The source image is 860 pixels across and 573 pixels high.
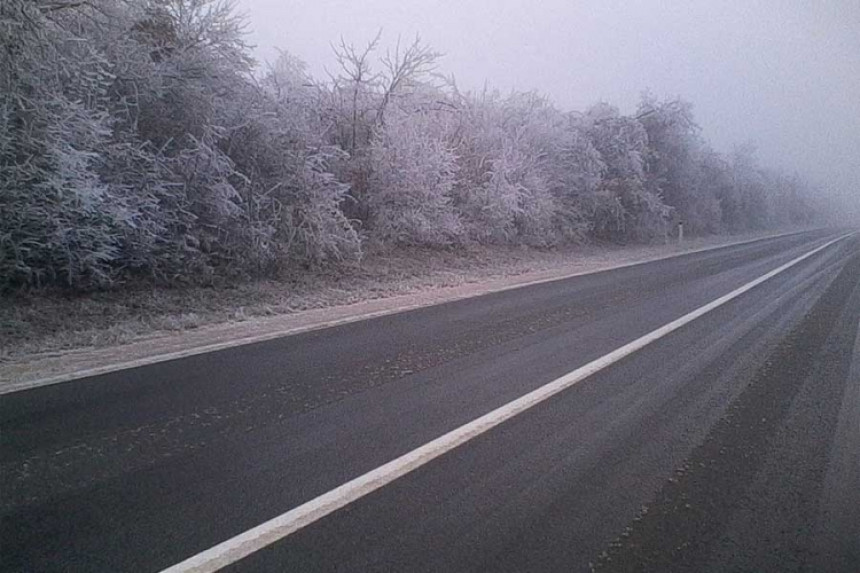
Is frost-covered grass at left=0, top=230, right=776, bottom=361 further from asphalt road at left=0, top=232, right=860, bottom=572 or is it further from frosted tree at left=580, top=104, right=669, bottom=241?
frosted tree at left=580, top=104, right=669, bottom=241

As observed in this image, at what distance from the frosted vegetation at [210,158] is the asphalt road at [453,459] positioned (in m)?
4.94

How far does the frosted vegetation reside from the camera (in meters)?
9.89

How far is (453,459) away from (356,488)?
825 mm

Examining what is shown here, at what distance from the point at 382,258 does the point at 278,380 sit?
13198mm

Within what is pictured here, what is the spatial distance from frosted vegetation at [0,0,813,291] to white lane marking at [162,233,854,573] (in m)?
8.51

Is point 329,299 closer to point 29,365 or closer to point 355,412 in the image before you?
point 29,365

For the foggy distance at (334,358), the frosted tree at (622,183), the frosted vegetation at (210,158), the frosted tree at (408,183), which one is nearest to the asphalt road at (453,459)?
the foggy distance at (334,358)

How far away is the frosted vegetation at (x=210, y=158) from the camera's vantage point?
9891 millimetres

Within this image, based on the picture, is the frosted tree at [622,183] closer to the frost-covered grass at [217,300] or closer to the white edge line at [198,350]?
the frost-covered grass at [217,300]

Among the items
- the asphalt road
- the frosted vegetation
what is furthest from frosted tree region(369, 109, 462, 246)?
the asphalt road

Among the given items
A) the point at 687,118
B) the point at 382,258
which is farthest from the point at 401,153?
the point at 687,118

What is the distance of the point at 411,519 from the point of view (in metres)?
3.47

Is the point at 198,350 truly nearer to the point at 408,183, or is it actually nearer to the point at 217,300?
the point at 217,300

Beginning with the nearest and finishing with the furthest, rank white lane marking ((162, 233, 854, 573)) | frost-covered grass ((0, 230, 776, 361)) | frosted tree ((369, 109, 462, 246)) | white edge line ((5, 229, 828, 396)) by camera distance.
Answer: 1. white lane marking ((162, 233, 854, 573))
2. white edge line ((5, 229, 828, 396))
3. frost-covered grass ((0, 230, 776, 361))
4. frosted tree ((369, 109, 462, 246))
